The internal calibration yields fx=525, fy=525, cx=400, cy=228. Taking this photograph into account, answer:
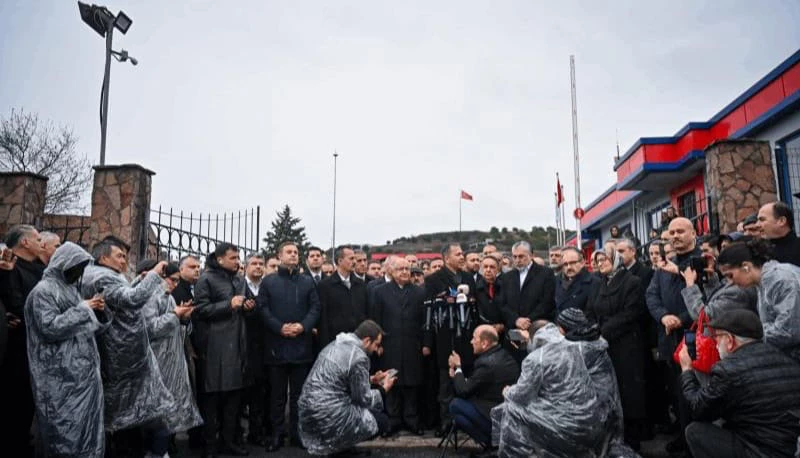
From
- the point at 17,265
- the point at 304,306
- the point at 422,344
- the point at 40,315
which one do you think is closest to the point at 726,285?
the point at 422,344

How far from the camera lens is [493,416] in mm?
4645

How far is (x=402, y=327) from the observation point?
20.9ft

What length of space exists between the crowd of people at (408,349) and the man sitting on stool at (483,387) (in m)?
0.01

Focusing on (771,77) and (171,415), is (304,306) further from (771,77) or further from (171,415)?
(771,77)

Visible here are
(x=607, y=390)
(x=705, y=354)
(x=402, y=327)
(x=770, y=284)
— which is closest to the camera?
(x=770, y=284)

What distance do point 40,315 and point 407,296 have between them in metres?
3.80

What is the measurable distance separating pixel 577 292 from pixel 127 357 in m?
4.84

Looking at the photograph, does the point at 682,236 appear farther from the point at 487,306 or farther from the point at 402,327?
the point at 402,327

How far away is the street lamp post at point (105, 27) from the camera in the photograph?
29.9 ft

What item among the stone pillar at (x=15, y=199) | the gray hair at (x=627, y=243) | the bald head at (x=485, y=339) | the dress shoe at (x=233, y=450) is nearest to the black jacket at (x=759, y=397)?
the bald head at (x=485, y=339)

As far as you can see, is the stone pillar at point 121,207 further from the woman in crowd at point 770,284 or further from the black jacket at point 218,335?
the woman in crowd at point 770,284

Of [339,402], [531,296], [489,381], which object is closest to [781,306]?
[489,381]

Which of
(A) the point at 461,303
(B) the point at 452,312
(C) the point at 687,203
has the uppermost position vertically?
(C) the point at 687,203

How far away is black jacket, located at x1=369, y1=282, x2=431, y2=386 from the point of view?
623 cm
